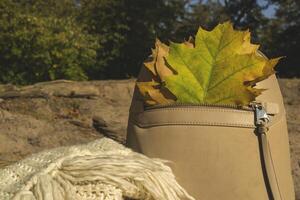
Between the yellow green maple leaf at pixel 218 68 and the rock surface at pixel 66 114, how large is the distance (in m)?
2.82

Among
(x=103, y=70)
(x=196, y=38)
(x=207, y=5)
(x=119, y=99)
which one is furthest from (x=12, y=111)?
(x=207, y=5)

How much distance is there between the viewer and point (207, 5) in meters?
20.7

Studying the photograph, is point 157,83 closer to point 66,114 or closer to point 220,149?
point 220,149

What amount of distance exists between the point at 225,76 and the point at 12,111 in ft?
12.8

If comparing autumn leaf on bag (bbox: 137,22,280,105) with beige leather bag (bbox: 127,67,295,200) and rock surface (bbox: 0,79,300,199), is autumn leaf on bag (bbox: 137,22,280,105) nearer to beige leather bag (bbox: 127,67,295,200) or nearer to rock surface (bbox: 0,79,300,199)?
beige leather bag (bbox: 127,67,295,200)

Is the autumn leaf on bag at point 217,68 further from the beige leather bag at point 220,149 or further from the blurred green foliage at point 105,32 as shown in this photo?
the blurred green foliage at point 105,32

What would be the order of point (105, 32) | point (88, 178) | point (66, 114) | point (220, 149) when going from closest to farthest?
point (88, 178) < point (220, 149) < point (66, 114) < point (105, 32)

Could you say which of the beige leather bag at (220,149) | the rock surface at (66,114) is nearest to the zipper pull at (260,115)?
the beige leather bag at (220,149)

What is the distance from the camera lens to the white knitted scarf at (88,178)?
1.57 metres

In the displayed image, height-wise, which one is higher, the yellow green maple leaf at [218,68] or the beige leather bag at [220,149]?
the yellow green maple leaf at [218,68]

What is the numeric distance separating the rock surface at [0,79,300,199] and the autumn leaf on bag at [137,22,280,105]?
2817mm

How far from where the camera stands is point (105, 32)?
43.5 feet

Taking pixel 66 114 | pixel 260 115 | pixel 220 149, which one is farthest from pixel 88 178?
pixel 66 114

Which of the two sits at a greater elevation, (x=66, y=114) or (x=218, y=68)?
(x=218, y=68)
